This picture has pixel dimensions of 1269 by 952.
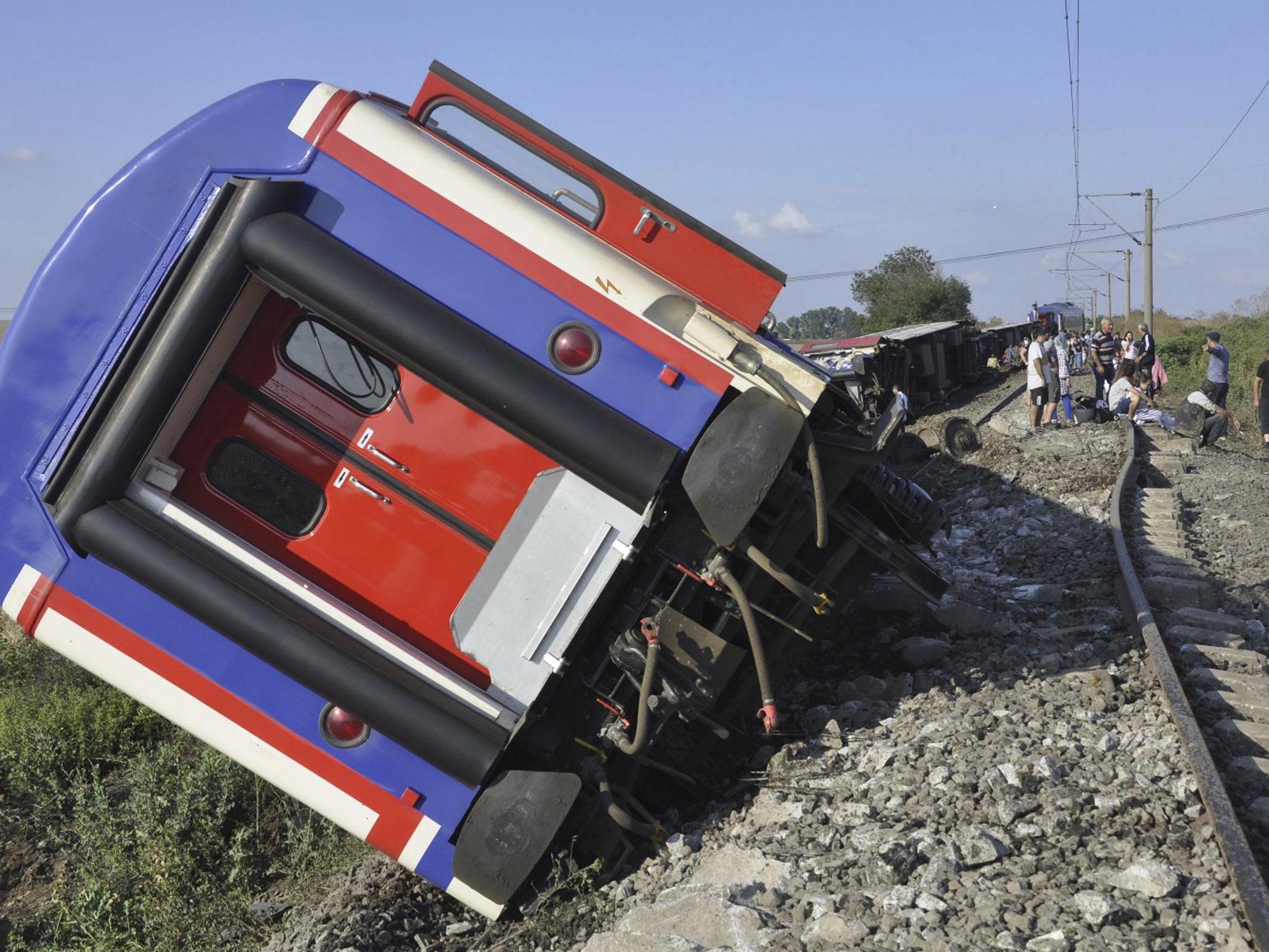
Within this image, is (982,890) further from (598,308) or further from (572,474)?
(598,308)

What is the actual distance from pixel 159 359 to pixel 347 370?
78 cm

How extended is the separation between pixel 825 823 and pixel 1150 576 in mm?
4269

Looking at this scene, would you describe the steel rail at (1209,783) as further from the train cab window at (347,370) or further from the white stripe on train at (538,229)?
the train cab window at (347,370)

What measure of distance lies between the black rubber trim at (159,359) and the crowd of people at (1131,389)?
35.9ft

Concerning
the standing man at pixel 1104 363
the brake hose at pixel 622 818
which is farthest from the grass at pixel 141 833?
the standing man at pixel 1104 363

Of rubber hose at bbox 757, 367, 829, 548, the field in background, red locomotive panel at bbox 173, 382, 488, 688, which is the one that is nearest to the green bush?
red locomotive panel at bbox 173, 382, 488, 688

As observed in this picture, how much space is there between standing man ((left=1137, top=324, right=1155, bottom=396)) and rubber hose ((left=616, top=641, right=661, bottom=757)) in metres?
14.1

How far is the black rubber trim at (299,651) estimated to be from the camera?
440cm

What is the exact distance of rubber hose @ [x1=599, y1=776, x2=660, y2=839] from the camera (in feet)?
15.2

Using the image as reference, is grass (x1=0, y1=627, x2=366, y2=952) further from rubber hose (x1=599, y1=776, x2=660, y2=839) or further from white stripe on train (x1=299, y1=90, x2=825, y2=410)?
white stripe on train (x1=299, y1=90, x2=825, y2=410)

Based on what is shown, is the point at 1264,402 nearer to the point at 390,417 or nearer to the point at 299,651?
the point at 390,417

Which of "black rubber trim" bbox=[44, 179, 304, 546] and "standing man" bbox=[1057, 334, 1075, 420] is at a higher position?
"standing man" bbox=[1057, 334, 1075, 420]

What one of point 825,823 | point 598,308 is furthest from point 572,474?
point 825,823

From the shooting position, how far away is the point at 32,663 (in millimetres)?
9578
